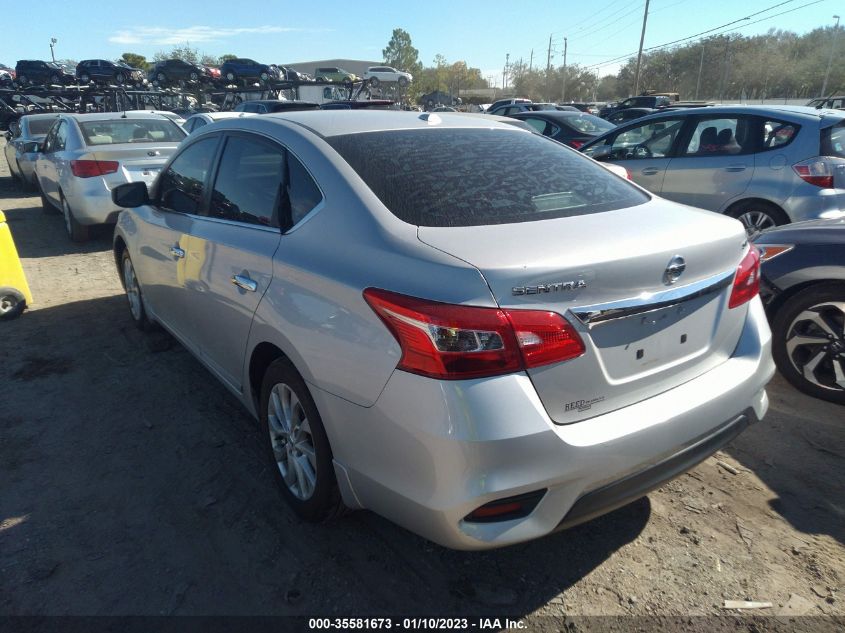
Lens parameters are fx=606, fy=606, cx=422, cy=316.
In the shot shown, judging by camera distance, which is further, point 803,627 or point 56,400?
point 56,400

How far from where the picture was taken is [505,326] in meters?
1.84

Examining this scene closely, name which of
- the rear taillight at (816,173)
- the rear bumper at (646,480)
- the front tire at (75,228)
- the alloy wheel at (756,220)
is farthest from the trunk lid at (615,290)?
the front tire at (75,228)

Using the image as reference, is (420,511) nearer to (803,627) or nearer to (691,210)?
(803,627)

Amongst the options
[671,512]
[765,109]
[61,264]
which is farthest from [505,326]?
[61,264]

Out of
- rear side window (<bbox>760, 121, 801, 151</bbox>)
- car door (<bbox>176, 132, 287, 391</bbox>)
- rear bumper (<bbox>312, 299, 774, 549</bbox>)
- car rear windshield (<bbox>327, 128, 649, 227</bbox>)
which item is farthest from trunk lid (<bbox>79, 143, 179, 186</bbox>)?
rear side window (<bbox>760, 121, 801, 151</bbox>)

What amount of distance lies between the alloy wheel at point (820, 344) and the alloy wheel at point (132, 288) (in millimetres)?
4791

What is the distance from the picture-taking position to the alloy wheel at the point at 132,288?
5.02 metres

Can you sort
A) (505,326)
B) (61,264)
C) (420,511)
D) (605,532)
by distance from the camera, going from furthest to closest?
(61,264), (605,532), (420,511), (505,326)

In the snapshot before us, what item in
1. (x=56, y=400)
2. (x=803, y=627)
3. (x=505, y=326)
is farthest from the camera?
(x=56, y=400)

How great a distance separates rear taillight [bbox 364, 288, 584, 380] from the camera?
1845 mm

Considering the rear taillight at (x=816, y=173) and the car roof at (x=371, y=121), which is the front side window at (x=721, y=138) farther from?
the car roof at (x=371, y=121)

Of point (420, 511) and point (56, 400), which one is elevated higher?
point (420, 511)

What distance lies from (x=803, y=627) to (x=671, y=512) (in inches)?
27.6

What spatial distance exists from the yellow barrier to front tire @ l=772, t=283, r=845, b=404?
623cm
